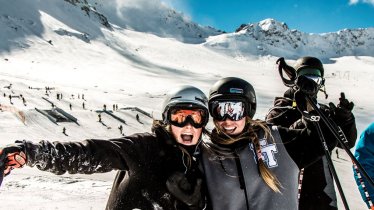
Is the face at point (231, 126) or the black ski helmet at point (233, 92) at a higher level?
the black ski helmet at point (233, 92)

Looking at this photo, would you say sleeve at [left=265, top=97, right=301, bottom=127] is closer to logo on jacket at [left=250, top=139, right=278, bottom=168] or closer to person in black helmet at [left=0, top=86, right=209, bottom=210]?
logo on jacket at [left=250, top=139, right=278, bottom=168]

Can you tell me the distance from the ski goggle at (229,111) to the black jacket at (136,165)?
49cm

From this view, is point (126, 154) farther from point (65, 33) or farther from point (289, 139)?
point (65, 33)

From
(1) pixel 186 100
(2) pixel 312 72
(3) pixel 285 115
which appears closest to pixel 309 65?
(2) pixel 312 72

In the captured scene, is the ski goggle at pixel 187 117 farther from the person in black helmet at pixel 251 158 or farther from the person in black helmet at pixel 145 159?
the person in black helmet at pixel 251 158

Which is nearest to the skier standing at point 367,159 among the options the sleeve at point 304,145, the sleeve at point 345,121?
the sleeve at point 345,121

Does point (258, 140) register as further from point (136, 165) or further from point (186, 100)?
point (136, 165)

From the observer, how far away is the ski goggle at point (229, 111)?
2.98 m

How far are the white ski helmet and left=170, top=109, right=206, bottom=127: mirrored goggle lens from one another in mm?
32

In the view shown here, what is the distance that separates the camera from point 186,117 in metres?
2.87

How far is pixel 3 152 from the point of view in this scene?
220 cm

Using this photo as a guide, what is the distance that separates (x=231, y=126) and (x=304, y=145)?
1.84 feet

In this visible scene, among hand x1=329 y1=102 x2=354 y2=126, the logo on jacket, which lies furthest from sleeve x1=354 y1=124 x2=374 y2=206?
the logo on jacket

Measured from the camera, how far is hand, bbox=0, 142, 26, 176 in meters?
2.21
